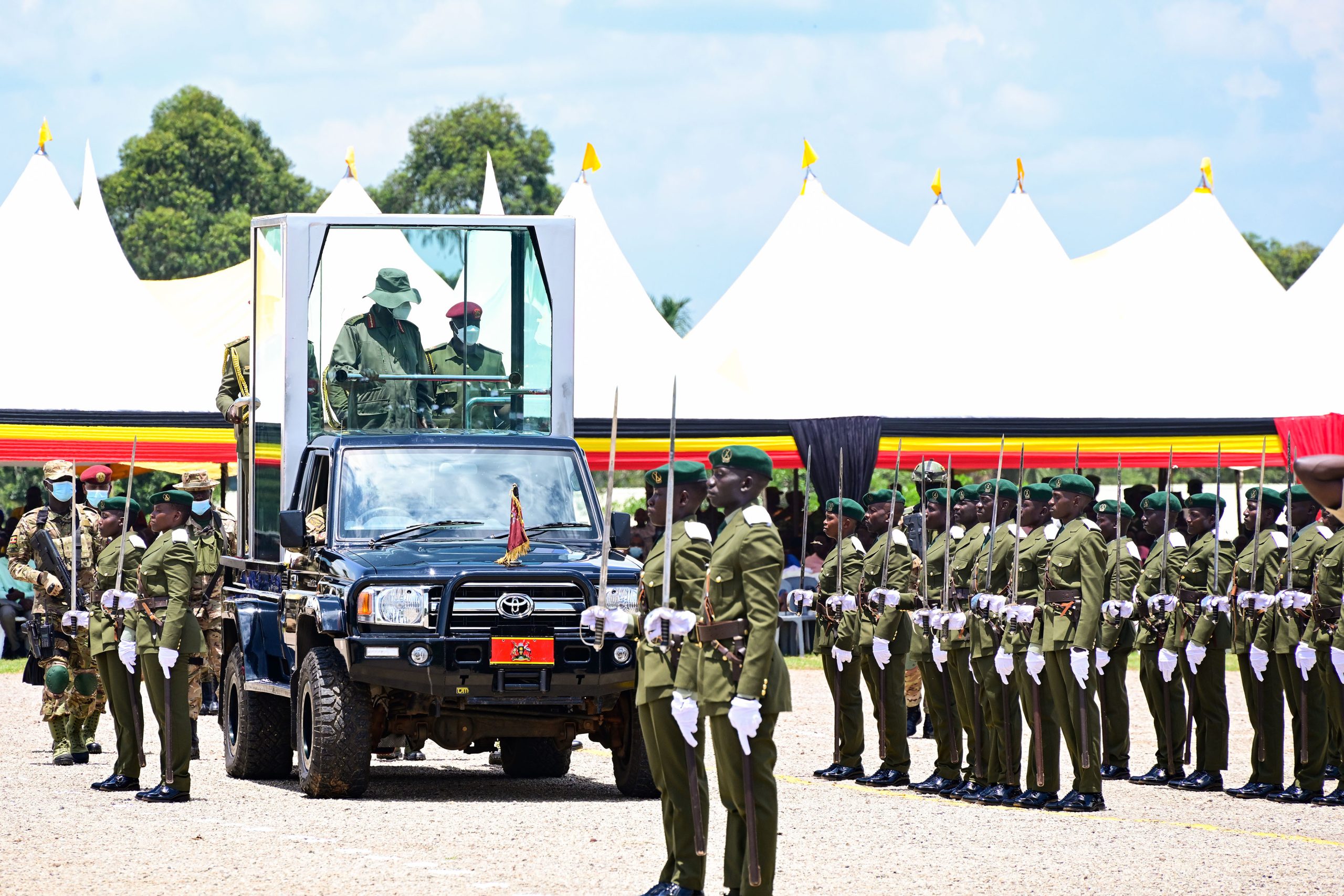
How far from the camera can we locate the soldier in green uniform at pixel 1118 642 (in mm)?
13445

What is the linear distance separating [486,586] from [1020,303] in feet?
58.2

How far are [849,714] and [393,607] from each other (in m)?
3.41

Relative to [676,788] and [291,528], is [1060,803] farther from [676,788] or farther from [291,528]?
[291,528]

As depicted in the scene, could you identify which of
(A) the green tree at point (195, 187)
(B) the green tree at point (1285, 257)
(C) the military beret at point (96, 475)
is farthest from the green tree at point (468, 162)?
(C) the military beret at point (96, 475)

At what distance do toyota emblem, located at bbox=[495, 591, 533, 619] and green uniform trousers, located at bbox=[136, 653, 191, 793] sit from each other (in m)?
1.72

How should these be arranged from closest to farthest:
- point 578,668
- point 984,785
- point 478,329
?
1. point 578,668
2. point 984,785
3. point 478,329

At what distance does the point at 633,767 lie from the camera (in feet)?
40.1

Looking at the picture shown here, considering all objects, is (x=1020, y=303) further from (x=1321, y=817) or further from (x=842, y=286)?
(x=1321, y=817)

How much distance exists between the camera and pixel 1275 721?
42.0 ft

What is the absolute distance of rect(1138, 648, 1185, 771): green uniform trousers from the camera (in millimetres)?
13578

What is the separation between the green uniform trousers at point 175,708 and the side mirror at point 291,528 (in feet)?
3.06

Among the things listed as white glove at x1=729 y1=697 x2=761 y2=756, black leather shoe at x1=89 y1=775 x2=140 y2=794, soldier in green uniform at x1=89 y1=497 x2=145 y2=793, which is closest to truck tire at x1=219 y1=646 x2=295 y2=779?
soldier in green uniform at x1=89 y1=497 x2=145 y2=793

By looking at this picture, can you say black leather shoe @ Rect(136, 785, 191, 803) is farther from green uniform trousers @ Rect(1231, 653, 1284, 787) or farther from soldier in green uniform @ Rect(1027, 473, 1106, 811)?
green uniform trousers @ Rect(1231, 653, 1284, 787)

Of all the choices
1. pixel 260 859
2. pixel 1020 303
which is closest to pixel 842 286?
pixel 1020 303
